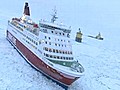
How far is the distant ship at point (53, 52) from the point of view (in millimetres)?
21375

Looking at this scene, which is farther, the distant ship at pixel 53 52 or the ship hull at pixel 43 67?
the distant ship at pixel 53 52

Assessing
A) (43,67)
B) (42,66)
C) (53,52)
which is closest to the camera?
(43,67)

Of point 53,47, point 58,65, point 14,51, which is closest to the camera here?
point 58,65

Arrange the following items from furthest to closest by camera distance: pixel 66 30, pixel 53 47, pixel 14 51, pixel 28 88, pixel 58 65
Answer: pixel 14 51 < pixel 66 30 < pixel 53 47 < pixel 58 65 < pixel 28 88

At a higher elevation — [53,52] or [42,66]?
[53,52]

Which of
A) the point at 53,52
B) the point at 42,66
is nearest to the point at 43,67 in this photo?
the point at 42,66

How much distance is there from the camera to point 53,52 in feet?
76.7

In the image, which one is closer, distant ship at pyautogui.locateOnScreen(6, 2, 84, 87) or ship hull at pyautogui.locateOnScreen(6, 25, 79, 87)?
ship hull at pyautogui.locateOnScreen(6, 25, 79, 87)

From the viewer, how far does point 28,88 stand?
20.0m

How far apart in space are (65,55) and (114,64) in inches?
451

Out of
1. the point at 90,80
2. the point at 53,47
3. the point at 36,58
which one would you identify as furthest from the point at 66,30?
the point at 90,80

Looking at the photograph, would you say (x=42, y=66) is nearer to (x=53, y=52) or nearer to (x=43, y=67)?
(x=43, y=67)

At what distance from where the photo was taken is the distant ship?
21375 millimetres

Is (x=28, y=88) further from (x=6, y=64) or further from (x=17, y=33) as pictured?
(x=17, y=33)
